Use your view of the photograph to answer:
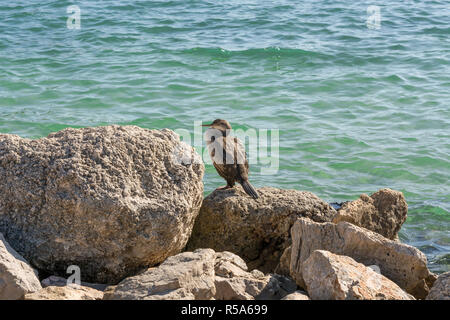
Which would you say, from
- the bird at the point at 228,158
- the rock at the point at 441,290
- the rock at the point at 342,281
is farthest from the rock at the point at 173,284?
the bird at the point at 228,158

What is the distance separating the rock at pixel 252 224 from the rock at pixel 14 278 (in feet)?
5.61

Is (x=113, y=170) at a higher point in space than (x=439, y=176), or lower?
higher

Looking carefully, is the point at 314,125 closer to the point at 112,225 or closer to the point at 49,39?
the point at 112,225

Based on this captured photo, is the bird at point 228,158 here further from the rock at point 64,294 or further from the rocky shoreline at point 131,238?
the rock at point 64,294

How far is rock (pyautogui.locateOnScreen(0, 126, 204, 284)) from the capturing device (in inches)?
169

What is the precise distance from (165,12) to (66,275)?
1206 cm

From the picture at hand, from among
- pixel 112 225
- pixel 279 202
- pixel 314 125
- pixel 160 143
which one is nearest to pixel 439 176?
pixel 314 125

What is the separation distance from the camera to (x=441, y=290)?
3.98 meters

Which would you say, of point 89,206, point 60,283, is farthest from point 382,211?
point 60,283

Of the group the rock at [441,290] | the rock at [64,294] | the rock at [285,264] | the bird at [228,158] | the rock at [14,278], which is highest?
the bird at [228,158]

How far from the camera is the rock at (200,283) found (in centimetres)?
375

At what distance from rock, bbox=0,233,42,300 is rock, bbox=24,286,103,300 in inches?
2.3

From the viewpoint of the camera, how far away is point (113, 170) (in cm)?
447

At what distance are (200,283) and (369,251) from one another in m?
1.35
